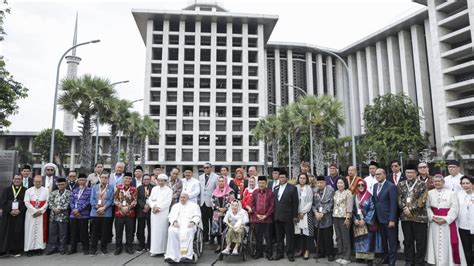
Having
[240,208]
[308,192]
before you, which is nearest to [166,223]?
[240,208]

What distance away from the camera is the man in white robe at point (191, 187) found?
8.28 m

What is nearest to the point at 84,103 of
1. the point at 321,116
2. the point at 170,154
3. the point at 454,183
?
the point at 321,116

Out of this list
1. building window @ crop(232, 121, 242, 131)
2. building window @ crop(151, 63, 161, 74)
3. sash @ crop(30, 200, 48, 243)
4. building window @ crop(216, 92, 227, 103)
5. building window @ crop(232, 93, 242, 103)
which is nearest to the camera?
sash @ crop(30, 200, 48, 243)

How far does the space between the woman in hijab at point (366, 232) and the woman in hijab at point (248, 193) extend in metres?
2.48

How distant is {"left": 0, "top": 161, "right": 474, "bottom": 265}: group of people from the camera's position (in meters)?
6.43

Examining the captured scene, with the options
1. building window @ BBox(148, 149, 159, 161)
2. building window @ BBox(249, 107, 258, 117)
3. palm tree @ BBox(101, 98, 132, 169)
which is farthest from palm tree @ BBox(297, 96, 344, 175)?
building window @ BBox(148, 149, 159, 161)

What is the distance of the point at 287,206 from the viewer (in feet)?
24.2

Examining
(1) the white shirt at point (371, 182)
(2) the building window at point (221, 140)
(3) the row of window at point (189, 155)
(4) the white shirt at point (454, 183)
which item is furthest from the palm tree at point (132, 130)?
(4) the white shirt at point (454, 183)

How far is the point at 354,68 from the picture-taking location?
201 feet

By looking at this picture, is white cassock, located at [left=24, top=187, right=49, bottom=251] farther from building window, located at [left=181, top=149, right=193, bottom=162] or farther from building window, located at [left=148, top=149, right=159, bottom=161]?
building window, located at [left=148, top=149, right=159, bottom=161]

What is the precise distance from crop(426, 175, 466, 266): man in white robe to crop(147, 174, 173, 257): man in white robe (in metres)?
5.82

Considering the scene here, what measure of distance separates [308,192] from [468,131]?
136 feet

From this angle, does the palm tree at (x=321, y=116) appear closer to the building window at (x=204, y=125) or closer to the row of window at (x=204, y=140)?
the row of window at (x=204, y=140)

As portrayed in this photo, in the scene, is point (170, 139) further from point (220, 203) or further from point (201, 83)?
point (220, 203)
